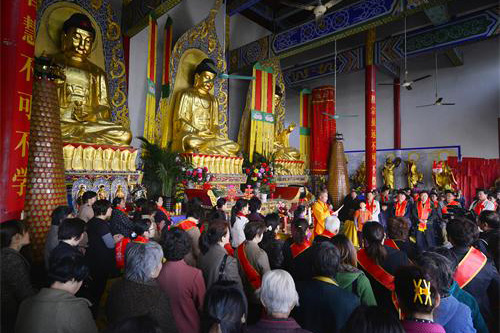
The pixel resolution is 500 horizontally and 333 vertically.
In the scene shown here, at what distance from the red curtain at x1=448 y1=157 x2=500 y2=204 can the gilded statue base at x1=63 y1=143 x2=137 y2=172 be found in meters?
9.18

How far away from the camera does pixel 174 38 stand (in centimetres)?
820

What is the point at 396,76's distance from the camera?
11.9 meters

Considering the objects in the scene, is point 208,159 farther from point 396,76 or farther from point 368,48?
point 396,76

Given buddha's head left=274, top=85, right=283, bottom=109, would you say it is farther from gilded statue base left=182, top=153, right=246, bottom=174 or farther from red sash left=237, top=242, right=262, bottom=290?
red sash left=237, top=242, right=262, bottom=290

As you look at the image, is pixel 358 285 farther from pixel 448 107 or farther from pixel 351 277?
pixel 448 107

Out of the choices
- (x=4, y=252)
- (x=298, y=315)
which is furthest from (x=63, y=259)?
(x=298, y=315)

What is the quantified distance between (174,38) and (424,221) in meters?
7.35

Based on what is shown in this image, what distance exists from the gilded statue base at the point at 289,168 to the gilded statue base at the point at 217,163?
2.07 metres

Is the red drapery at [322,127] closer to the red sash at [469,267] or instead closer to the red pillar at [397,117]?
the red pillar at [397,117]

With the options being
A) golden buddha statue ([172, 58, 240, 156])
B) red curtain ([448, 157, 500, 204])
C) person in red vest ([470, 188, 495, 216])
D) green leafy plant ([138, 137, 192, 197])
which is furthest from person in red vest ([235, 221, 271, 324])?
red curtain ([448, 157, 500, 204])

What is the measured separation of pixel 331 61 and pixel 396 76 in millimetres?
3080

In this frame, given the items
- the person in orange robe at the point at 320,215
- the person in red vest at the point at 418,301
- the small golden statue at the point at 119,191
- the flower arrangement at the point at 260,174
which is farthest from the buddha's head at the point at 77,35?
the person in red vest at the point at 418,301

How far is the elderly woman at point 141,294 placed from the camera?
137cm

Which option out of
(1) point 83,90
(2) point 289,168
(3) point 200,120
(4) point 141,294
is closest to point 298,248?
(4) point 141,294
